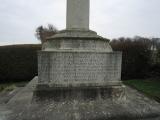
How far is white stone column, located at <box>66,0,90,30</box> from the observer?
16.9ft

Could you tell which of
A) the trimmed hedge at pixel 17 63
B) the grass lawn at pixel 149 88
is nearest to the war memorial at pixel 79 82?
the grass lawn at pixel 149 88

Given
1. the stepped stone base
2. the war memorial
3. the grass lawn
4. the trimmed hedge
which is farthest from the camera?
the trimmed hedge

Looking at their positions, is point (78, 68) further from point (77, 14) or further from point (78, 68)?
point (77, 14)

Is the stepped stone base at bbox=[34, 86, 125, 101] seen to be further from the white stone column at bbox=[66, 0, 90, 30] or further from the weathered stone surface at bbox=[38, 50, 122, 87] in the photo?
the white stone column at bbox=[66, 0, 90, 30]

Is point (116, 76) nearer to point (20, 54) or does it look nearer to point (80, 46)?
point (80, 46)

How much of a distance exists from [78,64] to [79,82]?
432mm

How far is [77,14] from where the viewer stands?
16.9 feet

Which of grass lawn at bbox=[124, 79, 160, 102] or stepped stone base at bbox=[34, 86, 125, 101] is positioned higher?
stepped stone base at bbox=[34, 86, 125, 101]

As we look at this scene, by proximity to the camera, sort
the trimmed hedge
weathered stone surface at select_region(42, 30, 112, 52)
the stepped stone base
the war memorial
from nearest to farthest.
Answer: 1. the war memorial
2. the stepped stone base
3. weathered stone surface at select_region(42, 30, 112, 52)
4. the trimmed hedge

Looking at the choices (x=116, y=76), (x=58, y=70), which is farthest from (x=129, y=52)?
(x=58, y=70)

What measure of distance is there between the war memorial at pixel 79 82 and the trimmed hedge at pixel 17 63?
7.45 metres

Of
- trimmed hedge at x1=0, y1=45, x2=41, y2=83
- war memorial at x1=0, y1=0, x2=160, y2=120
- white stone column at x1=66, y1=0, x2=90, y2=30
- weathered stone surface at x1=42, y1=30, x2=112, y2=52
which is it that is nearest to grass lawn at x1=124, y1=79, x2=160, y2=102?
war memorial at x1=0, y1=0, x2=160, y2=120

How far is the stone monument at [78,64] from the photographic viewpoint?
4.68 meters

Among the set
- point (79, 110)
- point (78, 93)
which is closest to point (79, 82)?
point (78, 93)
